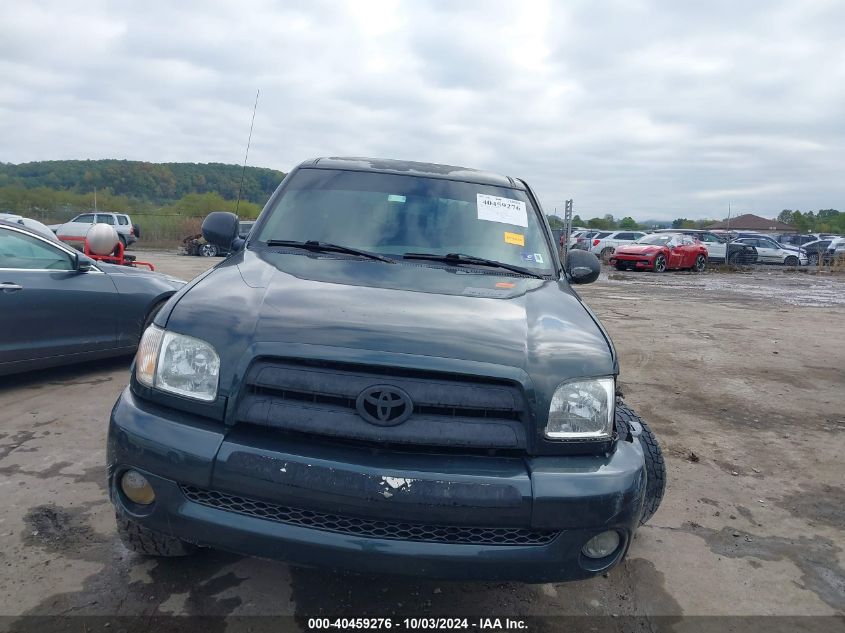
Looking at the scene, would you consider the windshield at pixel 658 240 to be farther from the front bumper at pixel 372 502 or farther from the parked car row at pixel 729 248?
the front bumper at pixel 372 502

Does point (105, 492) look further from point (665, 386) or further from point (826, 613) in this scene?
point (665, 386)

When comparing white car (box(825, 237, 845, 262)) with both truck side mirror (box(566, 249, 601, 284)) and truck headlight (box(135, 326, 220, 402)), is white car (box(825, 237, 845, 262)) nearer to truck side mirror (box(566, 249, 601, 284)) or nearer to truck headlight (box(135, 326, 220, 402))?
truck side mirror (box(566, 249, 601, 284))

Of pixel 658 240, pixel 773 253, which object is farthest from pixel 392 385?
pixel 773 253

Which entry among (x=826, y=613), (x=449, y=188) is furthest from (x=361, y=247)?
(x=826, y=613)

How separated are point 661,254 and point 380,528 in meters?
23.8

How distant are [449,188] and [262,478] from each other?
221 cm

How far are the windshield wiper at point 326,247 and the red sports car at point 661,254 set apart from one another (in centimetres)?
2218

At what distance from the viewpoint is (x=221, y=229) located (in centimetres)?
364

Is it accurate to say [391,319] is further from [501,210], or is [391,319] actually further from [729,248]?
[729,248]

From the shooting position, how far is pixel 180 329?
2.25 meters

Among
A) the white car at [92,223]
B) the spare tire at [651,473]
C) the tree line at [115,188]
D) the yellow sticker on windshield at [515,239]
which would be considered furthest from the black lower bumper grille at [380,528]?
the tree line at [115,188]

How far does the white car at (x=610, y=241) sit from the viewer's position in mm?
28734

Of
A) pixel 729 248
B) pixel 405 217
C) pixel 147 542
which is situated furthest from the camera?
pixel 729 248

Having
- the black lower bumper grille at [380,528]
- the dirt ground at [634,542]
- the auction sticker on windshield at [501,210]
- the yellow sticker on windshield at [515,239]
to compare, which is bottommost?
the dirt ground at [634,542]
